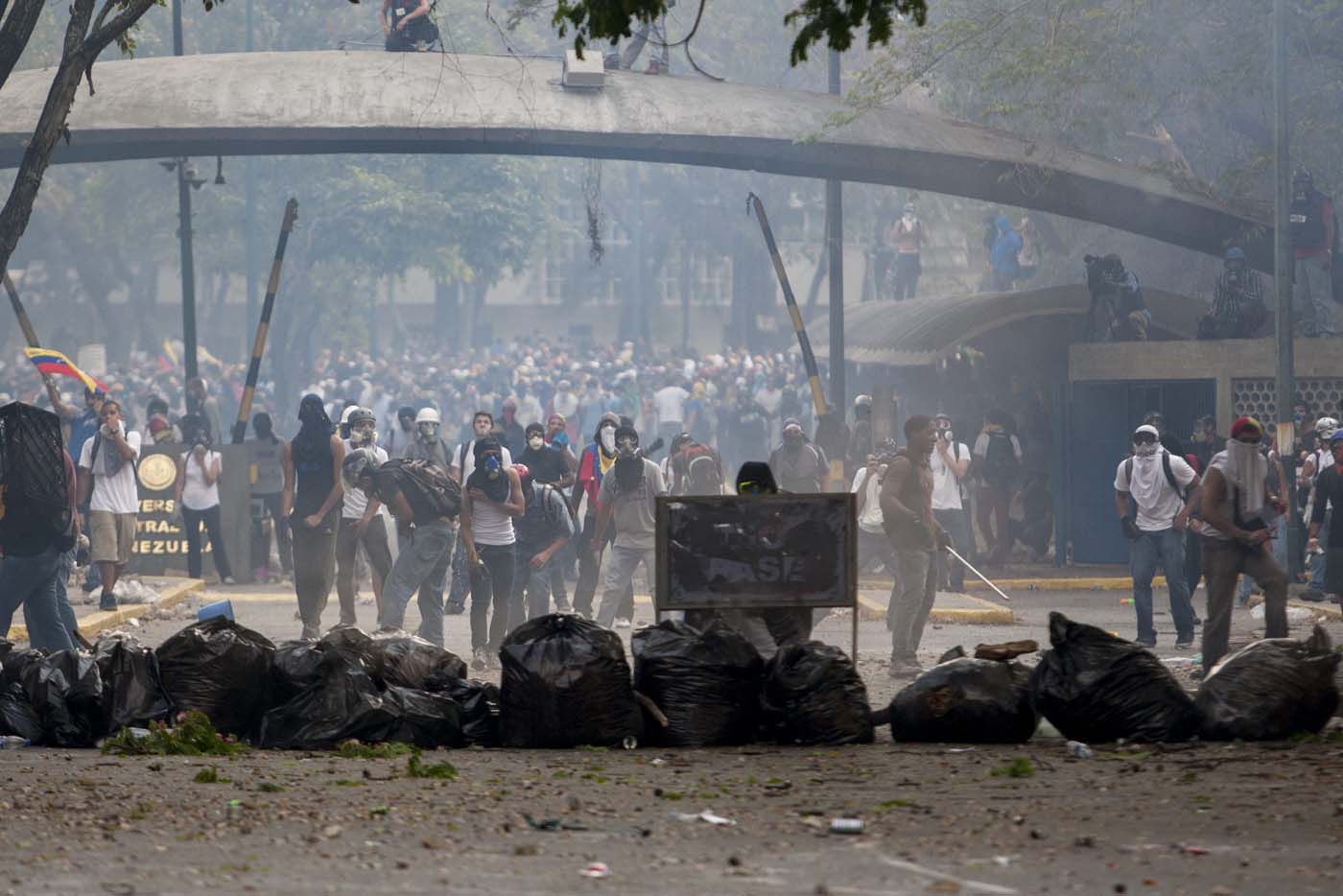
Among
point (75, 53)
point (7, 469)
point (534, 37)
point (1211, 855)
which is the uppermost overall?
point (534, 37)

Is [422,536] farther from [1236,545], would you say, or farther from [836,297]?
[836,297]

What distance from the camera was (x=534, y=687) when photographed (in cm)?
886

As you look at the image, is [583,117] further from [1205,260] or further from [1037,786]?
[1205,260]

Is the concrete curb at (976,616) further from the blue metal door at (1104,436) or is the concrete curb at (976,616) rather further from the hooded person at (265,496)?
the hooded person at (265,496)

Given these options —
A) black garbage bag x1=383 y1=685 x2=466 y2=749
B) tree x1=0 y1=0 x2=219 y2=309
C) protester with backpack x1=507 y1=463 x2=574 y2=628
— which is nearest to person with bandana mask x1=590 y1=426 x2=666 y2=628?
protester with backpack x1=507 y1=463 x2=574 y2=628

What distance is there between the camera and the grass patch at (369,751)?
27.9ft

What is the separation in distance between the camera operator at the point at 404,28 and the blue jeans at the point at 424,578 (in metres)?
8.29

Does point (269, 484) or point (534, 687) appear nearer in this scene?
point (534, 687)

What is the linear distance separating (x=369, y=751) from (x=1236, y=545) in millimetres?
5652

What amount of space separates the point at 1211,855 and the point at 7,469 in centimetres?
818

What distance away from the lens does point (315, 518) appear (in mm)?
14133

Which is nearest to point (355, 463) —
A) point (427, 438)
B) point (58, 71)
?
point (427, 438)

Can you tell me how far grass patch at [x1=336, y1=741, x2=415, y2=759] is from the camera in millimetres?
8492

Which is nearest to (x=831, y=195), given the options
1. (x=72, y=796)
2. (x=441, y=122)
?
(x=441, y=122)
